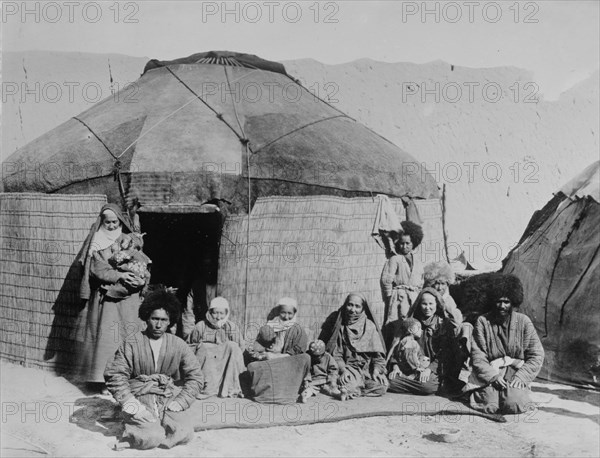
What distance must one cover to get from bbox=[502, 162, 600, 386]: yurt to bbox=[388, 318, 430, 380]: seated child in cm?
156

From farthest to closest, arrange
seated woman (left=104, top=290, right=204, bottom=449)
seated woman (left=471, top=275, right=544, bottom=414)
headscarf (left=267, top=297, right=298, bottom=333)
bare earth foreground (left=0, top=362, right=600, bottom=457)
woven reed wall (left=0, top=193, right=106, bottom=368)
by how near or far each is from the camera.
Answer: woven reed wall (left=0, top=193, right=106, bottom=368)
headscarf (left=267, top=297, right=298, bottom=333)
seated woman (left=471, top=275, right=544, bottom=414)
bare earth foreground (left=0, top=362, right=600, bottom=457)
seated woman (left=104, top=290, right=204, bottom=449)

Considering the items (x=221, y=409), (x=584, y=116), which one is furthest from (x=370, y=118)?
(x=221, y=409)

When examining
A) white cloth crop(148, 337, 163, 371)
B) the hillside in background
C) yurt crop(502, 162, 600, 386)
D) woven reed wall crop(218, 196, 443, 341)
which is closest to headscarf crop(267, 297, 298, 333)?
woven reed wall crop(218, 196, 443, 341)

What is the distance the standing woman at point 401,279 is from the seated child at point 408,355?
688mm

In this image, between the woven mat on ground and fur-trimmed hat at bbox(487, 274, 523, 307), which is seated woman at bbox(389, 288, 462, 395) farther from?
fur-trimmed hat at bbox(487, 274, 523, 307)

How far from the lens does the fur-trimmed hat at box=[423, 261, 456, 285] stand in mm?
6184

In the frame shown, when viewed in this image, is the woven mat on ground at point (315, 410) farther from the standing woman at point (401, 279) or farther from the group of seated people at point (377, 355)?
the standing woman at point (401, 279)

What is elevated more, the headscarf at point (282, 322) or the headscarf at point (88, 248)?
the headscarf at point (88, 248)

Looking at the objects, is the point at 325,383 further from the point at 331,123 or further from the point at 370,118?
the point at 370,118

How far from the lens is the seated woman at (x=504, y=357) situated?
5074 mm

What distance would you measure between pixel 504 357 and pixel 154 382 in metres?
2.39

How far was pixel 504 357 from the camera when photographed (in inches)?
204

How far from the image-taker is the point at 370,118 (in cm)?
1603

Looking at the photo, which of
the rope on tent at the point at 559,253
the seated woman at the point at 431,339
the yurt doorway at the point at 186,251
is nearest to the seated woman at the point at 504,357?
the seated woman at the point at 431,339
